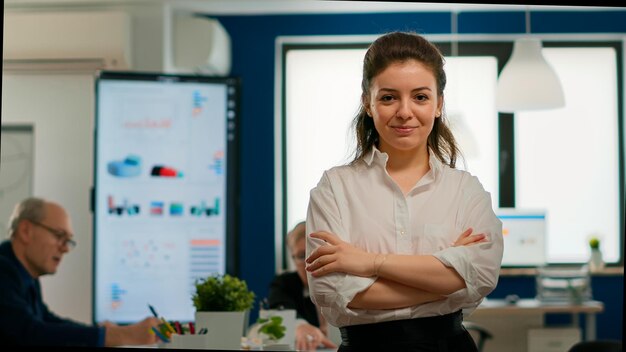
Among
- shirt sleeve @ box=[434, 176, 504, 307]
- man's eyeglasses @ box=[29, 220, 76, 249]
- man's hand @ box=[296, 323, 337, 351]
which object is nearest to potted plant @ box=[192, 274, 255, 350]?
man's hand @ box=[296, 323, 337, 351]

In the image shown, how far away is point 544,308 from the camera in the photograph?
19.8 feet

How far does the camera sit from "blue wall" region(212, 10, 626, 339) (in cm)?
705

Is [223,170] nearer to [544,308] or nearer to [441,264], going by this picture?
[544,308]

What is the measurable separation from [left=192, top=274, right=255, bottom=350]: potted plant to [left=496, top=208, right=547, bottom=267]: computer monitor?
3.89 m

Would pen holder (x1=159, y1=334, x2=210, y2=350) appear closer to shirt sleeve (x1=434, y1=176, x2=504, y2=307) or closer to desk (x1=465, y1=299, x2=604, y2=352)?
shirt sleeve (x1=434, y1=176, x2=504, y2=307)

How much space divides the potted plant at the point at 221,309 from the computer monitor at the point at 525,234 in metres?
3.89

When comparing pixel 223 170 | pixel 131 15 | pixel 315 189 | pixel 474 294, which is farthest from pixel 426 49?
pixel 131 15

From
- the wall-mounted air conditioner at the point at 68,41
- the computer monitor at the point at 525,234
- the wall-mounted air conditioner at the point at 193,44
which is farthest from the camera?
the computer monitor at the point at 525,234

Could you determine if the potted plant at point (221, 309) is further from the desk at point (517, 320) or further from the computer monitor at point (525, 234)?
the computer monitor at point (525, 234)

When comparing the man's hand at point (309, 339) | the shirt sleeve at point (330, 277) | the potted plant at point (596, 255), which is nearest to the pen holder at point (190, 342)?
the man's hand at point (309, 339)

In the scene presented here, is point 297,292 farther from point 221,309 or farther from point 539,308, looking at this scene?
point 539,308

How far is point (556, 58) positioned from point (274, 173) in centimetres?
241

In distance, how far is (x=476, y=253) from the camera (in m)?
1.68

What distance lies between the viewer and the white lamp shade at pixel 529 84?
488 centimetres
